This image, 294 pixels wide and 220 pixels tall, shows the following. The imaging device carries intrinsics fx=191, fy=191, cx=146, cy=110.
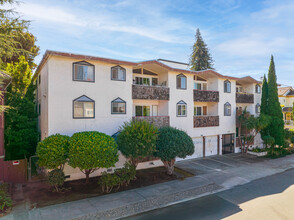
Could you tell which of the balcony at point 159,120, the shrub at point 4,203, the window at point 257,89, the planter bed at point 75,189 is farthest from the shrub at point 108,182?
the window at point 257,89

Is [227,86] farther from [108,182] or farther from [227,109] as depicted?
[108,182]

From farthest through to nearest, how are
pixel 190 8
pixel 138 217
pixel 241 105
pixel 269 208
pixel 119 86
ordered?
pixel 241 105, pixel 119 86, pixel 190 8, pixel 269 208, pixel 138 217

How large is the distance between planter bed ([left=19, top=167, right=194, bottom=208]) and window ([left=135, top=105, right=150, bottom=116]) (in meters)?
5.55

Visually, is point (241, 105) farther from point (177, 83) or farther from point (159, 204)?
point (159, 204)

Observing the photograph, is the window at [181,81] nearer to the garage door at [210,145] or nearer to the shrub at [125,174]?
the garage door at [210,145]

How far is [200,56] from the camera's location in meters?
35.7

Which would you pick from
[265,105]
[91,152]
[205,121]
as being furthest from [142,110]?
[265,105]

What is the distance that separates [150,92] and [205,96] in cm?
707

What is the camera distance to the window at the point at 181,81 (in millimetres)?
18781

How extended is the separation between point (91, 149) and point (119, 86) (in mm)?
6225

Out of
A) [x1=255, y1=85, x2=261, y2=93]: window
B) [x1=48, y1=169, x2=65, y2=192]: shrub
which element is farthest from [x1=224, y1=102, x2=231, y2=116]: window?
[x1=48, y1=169, x2=65, y2=192]: shrub

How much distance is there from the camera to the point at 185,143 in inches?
536

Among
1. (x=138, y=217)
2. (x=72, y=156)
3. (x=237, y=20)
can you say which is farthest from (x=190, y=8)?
(x=138, y=217)

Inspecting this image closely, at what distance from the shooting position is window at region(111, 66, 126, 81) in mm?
15234
